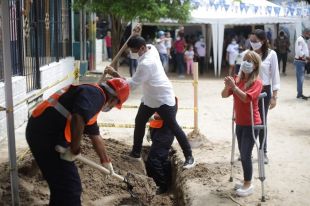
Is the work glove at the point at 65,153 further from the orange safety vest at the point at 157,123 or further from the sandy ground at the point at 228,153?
the orange safety vest at the point at 157,123

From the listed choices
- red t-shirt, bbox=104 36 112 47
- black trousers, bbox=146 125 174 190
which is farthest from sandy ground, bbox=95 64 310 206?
red t-shirt, bbox=104 36 112 47

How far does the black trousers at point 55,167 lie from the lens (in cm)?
400

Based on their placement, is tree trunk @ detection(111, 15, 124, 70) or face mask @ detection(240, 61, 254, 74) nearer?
face mask @ detection(240, 61, 254, 74)

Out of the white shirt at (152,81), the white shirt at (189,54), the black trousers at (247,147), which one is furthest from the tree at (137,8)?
the black trousers at (247,147)

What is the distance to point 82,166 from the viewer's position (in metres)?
6.24

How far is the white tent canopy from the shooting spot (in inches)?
725

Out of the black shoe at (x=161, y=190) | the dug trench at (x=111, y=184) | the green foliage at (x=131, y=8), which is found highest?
the green foliage at (x=131, y=8)

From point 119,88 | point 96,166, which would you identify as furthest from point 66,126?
point 96,166

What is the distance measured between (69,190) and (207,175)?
248 centimetres

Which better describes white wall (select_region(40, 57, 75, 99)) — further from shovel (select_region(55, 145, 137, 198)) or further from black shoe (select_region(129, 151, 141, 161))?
shovel (select_region(55, 145, 137, 198))

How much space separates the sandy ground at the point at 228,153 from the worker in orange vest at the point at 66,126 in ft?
5.51

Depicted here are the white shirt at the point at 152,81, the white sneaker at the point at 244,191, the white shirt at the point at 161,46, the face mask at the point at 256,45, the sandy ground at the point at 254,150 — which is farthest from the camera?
the white shirt at the point at 161,46

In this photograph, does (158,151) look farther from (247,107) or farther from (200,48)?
(200,48)

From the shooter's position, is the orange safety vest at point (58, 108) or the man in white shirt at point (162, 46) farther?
the man in white shirt at point (162, 46)
